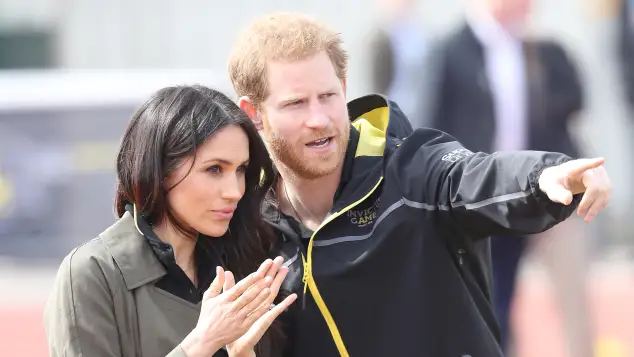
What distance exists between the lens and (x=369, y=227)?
3.89 m

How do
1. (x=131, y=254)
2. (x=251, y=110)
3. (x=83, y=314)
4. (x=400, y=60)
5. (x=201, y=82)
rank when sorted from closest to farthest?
(x=83, y=314) < (x=131, y=254) < (x=251, y=110) < (x=400, y=60) < (x=201, y=82)

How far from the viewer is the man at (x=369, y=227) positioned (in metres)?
3.83

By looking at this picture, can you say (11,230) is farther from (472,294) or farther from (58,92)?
(472,294)

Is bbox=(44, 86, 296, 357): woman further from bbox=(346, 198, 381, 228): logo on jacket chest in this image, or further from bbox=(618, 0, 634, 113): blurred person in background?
bbox=(618, 0, 634, 113): blurred person in background

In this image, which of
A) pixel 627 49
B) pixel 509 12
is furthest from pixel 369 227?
pixel 627 49

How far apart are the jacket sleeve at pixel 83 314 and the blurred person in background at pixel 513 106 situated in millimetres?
3484

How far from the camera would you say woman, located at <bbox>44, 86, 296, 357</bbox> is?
132 inches

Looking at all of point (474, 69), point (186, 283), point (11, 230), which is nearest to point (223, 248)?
point (186, 283)

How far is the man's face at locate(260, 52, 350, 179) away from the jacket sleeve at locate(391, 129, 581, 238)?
0.20 m

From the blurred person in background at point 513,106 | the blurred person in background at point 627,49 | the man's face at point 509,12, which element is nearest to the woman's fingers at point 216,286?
the blurred person in background at point 513,106

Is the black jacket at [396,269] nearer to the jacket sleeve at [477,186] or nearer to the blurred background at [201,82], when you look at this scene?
the jacket sleeve at [477,186]

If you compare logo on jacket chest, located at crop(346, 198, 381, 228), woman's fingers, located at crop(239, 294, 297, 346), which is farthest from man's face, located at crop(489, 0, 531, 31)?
woman's fingers, located at crop(239, 294, 297, 346)

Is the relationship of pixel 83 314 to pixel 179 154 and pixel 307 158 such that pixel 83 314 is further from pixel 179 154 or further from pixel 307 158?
pixel 307 158

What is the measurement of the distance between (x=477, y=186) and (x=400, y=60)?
474 cm
